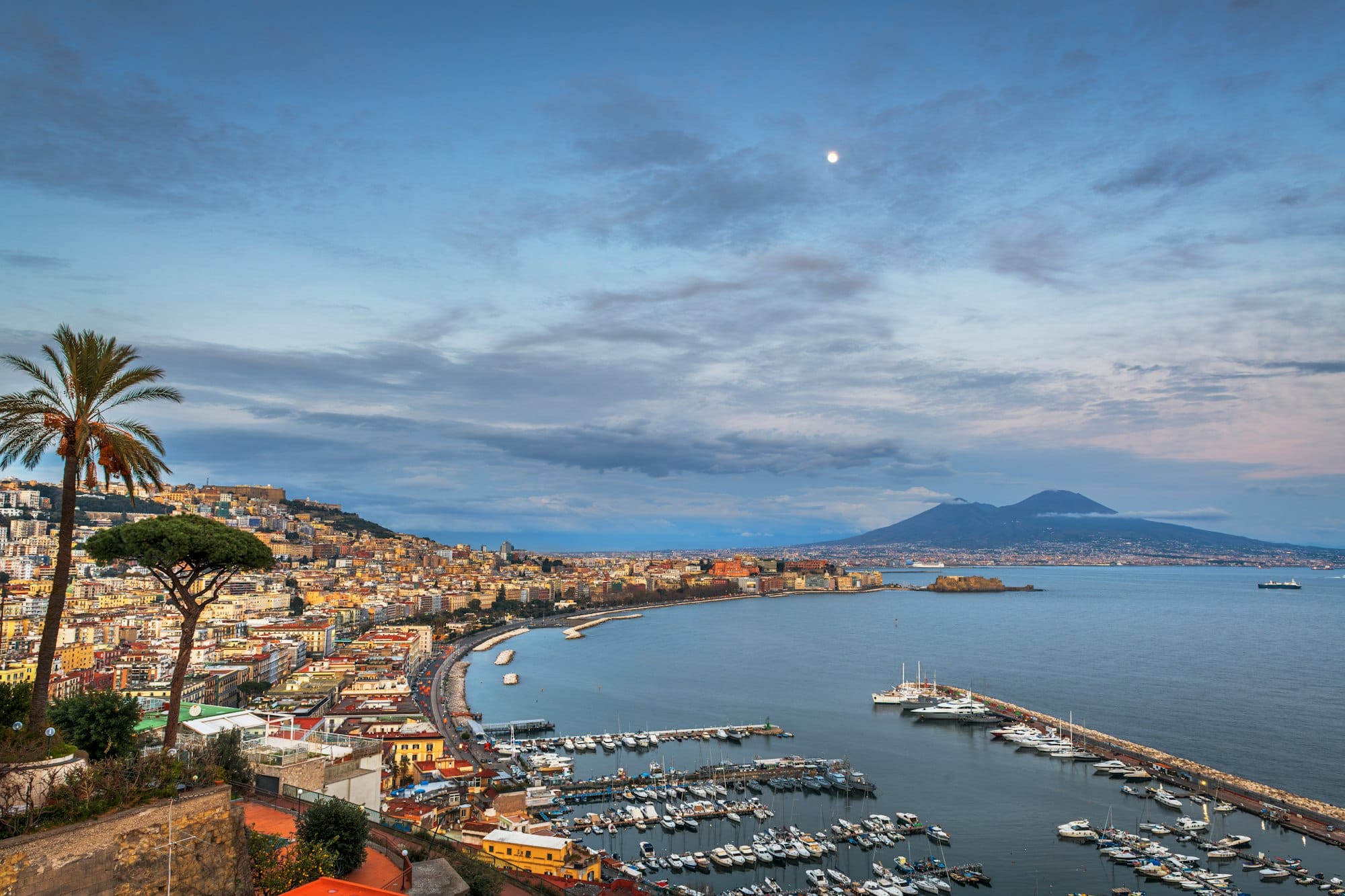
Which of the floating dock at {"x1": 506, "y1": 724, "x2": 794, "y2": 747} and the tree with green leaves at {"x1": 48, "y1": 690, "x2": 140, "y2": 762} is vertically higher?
the tree with green leaves at {"x1": 48, "y1": 690, "x2": 140, "y2": 762}

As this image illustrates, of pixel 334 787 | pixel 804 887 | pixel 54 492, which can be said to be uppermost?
pixel 54 492

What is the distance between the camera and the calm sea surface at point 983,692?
45.8 feet

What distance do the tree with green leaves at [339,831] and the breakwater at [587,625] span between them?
37.7 m

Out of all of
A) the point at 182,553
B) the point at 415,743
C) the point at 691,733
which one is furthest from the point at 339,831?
the point at 691,733

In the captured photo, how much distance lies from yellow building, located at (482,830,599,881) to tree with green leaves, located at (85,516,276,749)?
5564mm

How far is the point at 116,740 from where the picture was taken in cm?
498

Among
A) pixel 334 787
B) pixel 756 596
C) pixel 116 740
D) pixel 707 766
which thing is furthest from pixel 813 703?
pixel 756 596

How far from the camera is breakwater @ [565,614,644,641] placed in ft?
142

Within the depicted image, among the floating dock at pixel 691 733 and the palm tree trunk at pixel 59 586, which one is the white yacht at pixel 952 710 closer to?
→ the floating dock at pixel 691 733

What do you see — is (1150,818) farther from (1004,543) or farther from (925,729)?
(1004,543)

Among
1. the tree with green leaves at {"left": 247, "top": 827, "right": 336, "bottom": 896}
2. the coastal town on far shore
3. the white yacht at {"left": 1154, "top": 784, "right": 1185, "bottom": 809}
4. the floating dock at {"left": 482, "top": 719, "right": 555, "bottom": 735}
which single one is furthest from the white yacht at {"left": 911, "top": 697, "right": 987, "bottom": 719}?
the tree with green leaves at {"left": 247, "top": 827, "right": 336, "bottom": 896}

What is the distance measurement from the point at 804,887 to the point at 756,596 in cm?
6276

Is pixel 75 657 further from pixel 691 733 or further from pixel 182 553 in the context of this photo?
pixel 182 553

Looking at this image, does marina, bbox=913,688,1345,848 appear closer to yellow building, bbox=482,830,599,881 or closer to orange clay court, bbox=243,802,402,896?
yellow building, bbox=482,830,599,881
